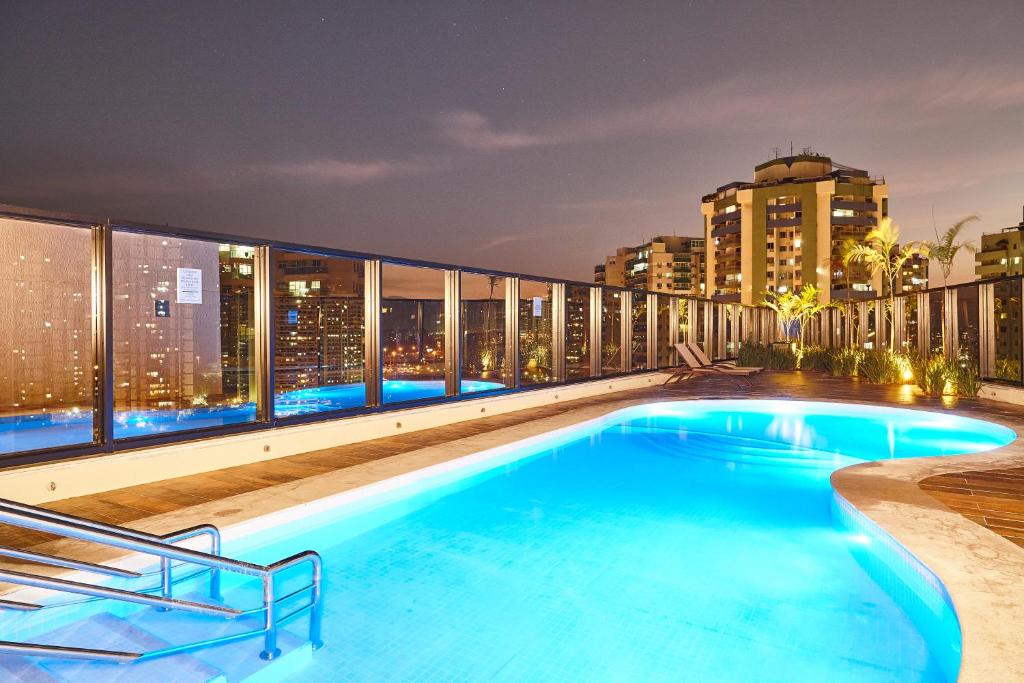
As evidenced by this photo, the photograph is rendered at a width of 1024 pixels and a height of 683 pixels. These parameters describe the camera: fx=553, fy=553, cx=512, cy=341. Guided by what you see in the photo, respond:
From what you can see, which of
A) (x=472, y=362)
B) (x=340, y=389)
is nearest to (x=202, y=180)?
(x=340, y=389)

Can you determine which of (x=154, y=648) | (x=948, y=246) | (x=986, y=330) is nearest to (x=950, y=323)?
(x=986, y=330)

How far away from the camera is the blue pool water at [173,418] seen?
4.43 meters

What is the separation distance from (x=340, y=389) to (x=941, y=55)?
21.4 meters

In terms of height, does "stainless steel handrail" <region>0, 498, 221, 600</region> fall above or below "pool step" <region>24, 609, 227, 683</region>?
above

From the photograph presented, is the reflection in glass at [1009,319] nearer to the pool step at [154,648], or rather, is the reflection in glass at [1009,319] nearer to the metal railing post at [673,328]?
the metal railing post at [673,328]

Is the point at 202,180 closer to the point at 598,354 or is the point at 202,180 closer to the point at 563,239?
the point at 598,354

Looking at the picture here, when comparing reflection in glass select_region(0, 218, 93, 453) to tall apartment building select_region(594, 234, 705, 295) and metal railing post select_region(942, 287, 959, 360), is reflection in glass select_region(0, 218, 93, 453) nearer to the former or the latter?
metal railing post select_region(942, 287, 959, 360)

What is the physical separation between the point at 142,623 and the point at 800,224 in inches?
2789

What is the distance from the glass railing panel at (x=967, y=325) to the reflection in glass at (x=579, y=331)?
6616 mm

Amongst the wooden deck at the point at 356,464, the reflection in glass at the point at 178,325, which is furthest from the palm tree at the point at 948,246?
the reflection in glass at the point at 178,325

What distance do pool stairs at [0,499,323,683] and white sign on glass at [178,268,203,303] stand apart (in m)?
2.82

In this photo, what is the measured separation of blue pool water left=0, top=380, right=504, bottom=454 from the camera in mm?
4430

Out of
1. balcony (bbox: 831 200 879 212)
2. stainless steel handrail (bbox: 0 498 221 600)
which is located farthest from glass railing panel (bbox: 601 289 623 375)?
balcony (bbox: 831 200 879 212)

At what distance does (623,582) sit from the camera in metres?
3.56
